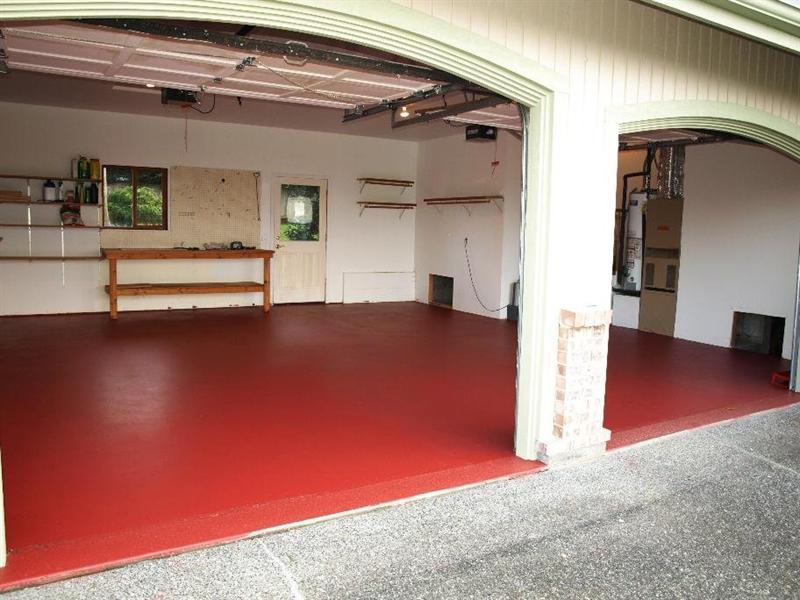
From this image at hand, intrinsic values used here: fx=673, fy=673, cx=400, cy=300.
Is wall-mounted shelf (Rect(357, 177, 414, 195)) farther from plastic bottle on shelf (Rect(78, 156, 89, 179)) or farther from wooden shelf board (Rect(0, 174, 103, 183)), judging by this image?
plastic bottle on shelf (Rect(78, 156, 89, 179))

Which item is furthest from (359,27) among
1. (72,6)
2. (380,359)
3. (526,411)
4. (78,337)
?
(78,337)

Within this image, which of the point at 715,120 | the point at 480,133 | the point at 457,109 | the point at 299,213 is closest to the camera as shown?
the point at 715,120

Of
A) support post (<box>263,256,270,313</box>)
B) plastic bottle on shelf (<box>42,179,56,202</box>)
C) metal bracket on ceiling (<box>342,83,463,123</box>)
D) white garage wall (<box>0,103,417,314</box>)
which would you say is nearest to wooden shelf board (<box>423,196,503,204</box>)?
white garage wall (<box>0,103,417,314</box>)

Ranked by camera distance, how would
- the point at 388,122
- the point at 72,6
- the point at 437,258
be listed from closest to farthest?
the point at 72,6 → the point at 388,122 → the point at 437,258

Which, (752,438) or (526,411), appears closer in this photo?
(526,411)

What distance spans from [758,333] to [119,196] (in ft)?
28.2

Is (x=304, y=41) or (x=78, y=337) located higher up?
(x=304, y=41)

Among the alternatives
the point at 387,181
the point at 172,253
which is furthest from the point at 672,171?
the point at 172,253

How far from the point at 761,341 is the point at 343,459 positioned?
5.77m

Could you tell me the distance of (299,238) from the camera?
1116 centimetres

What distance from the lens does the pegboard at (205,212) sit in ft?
32.5

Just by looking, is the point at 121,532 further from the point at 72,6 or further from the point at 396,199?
the point at 396,199

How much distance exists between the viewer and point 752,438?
182 inches

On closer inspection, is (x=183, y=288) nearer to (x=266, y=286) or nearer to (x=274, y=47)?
(x=266, y=286)
